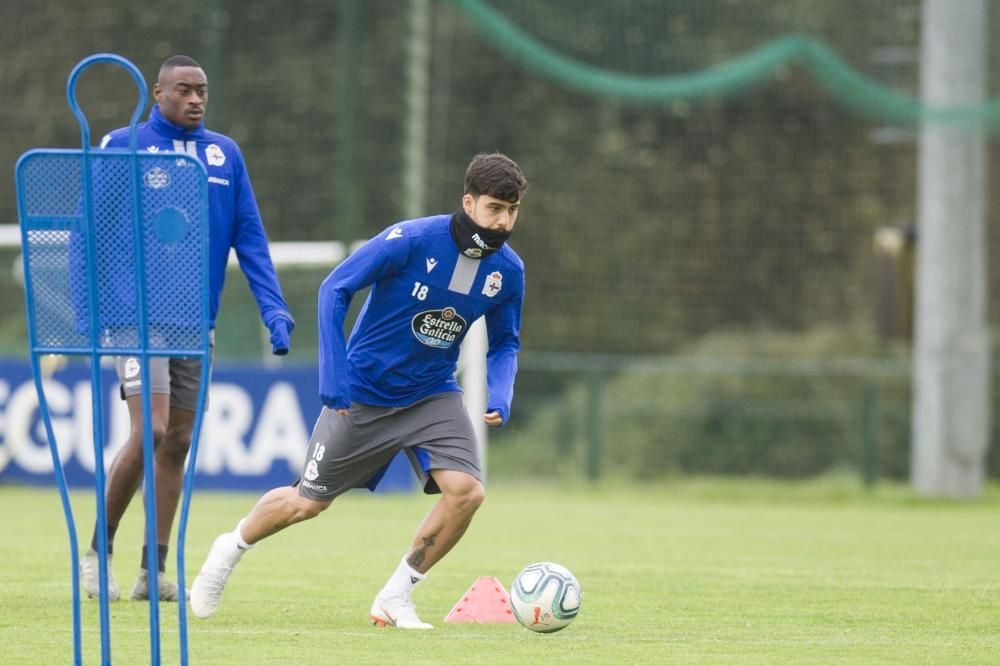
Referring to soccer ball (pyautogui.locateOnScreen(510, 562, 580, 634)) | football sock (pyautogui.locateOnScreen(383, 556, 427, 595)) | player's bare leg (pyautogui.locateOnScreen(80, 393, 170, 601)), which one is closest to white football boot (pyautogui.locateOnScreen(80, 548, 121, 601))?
player's bare leg (pyautogui.locateOnScreen(80, 393, 170, 601))

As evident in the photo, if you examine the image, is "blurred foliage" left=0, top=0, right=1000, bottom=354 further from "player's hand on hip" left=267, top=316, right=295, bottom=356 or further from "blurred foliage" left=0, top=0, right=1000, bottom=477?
"player's hand on hip" left=267, top=316, right=295, bottom=356

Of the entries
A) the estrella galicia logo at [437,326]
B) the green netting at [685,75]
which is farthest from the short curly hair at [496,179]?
the green netting at [685,75]

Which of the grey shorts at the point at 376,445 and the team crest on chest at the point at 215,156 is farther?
the team crest on chest at the point at 215,156

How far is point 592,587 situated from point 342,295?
2736mm

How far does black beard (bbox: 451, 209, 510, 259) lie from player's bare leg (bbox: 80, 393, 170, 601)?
5.14 feet

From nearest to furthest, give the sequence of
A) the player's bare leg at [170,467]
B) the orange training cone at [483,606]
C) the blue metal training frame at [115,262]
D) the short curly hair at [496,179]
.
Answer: the blue metal training frame at [115,262] → the short curly hair at [496,179] → the orange training cone at [483,606] → the player's bare leg at [170,467]

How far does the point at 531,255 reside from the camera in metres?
29.6

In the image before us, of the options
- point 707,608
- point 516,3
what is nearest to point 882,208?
point 516,3

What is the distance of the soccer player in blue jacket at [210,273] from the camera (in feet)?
25.8

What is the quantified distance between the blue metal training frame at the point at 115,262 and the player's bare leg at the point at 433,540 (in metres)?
1.90

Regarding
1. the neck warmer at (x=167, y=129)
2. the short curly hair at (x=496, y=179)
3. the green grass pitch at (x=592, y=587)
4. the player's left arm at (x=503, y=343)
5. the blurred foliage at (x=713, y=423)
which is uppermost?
the neck warmer at (x=167, y=129)

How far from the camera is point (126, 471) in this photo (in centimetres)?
796

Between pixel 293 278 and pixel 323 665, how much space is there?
527 inches

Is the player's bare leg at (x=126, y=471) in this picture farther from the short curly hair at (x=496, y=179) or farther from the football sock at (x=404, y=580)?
the short curly hair at (x=496, y=179)
